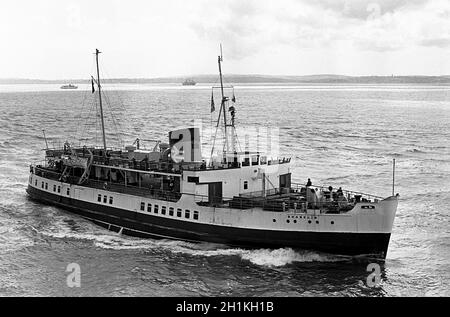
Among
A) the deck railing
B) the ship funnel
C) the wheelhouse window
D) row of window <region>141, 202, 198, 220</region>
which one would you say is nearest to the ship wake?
row of window <region>141, 202, 198, 220</region>

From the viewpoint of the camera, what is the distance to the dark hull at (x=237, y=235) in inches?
1296

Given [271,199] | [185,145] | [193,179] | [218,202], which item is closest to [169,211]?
[193,179]

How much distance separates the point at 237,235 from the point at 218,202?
3.07 metres

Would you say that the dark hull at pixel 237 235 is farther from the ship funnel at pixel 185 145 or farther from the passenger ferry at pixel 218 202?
the ship funnel at pixel 185 145

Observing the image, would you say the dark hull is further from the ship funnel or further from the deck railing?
the ship funnel

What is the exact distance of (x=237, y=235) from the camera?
3481cm

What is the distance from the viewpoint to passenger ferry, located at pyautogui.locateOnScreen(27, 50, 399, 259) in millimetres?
32906

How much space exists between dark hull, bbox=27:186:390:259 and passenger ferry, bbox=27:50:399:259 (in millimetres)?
60

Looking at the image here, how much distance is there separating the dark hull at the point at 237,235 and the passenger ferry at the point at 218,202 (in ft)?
0.20

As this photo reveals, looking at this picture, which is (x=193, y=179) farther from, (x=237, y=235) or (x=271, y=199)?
(x=271, y=199)
